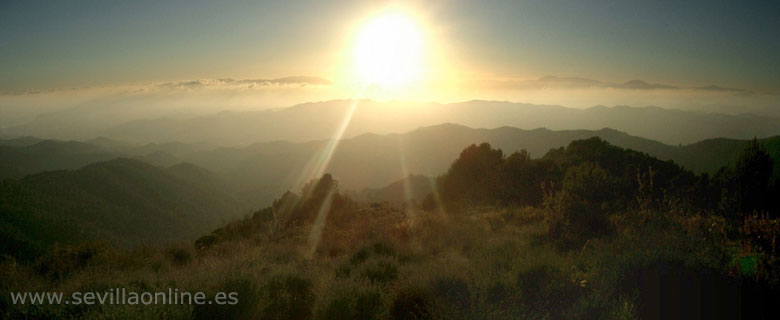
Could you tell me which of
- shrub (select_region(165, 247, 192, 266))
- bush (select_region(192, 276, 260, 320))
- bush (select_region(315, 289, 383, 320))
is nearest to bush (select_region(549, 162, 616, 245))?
bush (select_region(315, 289, 383, 320))

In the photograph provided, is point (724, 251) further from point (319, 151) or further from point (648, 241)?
point (319, 151)

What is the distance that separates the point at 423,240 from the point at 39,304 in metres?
5.73

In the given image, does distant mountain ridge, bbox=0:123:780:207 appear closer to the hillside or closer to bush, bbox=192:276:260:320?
the hillside

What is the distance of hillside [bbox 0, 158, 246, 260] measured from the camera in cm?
3297

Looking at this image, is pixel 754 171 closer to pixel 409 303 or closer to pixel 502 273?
pixel 502 273

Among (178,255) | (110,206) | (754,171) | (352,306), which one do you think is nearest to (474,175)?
(754,171)

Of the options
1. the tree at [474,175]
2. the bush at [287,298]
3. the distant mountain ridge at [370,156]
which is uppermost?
the bush at [287,298]

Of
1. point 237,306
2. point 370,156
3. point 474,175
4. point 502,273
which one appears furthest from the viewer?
point 370,156

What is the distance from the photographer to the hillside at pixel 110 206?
3297 centimetres

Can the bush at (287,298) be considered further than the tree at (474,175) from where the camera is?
No

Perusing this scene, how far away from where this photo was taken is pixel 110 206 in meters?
55.1

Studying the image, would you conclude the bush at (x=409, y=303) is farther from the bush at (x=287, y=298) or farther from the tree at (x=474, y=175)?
the tree at (x=474, y=175)

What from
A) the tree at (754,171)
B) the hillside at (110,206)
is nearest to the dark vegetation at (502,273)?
the tree at (754,171)

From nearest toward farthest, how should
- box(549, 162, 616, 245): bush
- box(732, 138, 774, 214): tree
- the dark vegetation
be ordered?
the dark vegetation, box(549, 162, 616, 245): bush, box(732, 138, 774, 214): tree
